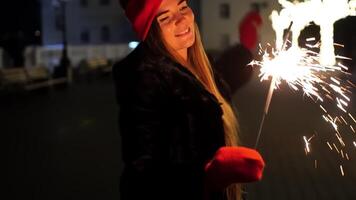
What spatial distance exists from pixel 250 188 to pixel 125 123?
539 cm

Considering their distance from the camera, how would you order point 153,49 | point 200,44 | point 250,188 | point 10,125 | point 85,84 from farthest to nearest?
1. point 85,84
2. point 10,125
3. point 250,188
4. point 200,44
5. point 153,49

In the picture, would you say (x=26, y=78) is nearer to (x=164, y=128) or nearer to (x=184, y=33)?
(x=184, y=33)

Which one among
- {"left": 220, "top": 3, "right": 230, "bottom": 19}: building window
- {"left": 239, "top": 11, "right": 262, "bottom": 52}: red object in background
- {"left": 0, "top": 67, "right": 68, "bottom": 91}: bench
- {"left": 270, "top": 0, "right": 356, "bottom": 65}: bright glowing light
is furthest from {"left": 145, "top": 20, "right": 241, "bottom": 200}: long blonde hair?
{"left": 220, "top": 3, "right": 230, "bottom": 19}: building window

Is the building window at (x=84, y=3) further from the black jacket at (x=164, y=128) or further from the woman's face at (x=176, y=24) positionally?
the black jacket at (x=164, y=128)

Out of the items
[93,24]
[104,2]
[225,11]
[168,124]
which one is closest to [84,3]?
[104,2]

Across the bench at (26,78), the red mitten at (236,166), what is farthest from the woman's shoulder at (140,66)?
the bench at (26,78)

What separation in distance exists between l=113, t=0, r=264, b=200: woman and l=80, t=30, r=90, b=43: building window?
216 ft

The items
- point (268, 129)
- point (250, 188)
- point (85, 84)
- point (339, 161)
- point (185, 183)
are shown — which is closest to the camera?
point (185, 183)

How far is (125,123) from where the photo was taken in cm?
256

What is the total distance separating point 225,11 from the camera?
6128 cm

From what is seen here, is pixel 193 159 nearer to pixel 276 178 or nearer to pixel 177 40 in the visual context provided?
pixel 177 40

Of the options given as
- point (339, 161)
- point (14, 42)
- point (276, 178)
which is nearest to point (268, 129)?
point (339, 161)

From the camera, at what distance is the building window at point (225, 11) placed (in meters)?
60.8

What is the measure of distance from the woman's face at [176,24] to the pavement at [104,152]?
15.7 ft
